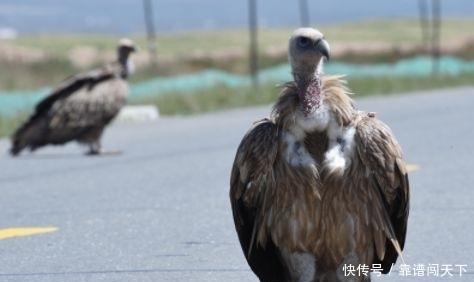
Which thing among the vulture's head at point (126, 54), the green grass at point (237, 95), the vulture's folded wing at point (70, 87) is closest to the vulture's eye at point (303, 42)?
the vulture's folded wing at point (70, 87)

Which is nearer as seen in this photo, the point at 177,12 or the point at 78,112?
the point at 78,112

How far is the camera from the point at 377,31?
71688 mm

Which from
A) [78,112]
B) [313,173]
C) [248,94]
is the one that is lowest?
[248,94]

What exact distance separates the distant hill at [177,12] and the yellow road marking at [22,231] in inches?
4043

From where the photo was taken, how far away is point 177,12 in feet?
462

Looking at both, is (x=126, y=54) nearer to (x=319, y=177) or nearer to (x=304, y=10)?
(x=319, y=177)

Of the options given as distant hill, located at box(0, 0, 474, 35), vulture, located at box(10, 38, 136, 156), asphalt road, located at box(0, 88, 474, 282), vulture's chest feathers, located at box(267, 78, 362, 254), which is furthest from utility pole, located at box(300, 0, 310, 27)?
distant hill, located at box(0, 0, 474, 35)

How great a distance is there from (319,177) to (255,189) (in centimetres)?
35

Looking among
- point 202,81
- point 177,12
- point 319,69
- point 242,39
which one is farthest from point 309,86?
point 177,12

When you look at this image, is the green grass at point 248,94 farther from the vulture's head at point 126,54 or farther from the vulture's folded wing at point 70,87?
the vulture's folded wing at point 70,87

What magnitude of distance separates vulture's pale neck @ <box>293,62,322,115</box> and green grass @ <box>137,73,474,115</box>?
12.2 m

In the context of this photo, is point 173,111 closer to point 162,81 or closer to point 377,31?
point 162,81

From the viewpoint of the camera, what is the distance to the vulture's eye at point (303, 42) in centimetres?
652

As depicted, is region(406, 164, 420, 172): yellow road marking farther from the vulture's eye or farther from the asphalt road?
the vulture's eye
